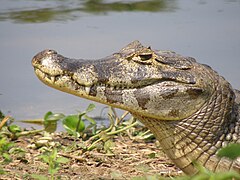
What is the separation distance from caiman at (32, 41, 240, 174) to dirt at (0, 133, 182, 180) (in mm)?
352

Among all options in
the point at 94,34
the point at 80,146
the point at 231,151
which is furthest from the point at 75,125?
the point at 231,151

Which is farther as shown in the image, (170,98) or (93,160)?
(93,160)

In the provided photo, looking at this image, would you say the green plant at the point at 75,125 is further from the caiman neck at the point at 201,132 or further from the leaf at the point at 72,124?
the caiman neck at the point at 201,132

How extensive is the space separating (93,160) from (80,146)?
213 mm

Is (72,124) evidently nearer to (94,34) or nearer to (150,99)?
(150,99)

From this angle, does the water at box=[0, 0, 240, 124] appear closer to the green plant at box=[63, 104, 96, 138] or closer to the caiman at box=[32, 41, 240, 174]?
the green plant at box=[63, 104, 96, 138]

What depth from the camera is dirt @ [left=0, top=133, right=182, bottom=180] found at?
5242mm

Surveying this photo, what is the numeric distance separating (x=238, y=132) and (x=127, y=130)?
5.28 ft

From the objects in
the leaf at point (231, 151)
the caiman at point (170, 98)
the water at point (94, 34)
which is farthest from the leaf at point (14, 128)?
the leaf at point (231, 151)

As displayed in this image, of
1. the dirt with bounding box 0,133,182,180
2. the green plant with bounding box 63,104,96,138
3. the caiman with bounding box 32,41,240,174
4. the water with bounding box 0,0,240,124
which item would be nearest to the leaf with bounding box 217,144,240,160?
the caiman with bounding box 32,41,240,174

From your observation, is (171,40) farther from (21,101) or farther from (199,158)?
(199,158)

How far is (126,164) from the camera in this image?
5598 mm

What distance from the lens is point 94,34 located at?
29.8 feet

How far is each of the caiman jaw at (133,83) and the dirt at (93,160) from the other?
0.44 metres
